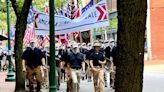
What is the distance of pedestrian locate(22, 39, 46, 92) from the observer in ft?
55.3

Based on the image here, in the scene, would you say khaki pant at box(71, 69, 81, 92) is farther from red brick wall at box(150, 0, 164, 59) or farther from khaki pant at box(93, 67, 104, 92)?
red brick wall at box(150, 0, 164, 59)

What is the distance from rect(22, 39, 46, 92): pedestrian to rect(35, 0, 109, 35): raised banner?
883 millimetres

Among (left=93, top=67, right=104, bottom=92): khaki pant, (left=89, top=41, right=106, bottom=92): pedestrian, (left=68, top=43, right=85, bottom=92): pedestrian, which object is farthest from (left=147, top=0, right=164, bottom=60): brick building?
(left=93, top=67, right=104, bottom=92): khaki pant

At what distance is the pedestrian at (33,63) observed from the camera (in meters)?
16.9

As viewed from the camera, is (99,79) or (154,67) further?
(154,67)

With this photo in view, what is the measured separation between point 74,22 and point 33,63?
2.28m

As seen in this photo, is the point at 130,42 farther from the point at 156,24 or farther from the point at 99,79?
the point at 156,24

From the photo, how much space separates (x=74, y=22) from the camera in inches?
725

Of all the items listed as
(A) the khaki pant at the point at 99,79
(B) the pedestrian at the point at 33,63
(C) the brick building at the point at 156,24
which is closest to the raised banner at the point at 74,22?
(B) the pedestrian at the point at 33,63

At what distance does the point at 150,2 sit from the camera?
182 feet

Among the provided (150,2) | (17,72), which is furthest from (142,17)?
(150,2)

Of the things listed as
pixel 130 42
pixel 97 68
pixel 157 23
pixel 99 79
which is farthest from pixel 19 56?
pixel 157 23

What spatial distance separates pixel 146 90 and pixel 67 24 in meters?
4.36

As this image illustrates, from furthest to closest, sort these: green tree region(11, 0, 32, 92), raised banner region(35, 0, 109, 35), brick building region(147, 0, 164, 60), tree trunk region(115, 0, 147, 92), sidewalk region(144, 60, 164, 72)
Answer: brick building region(147, 0, 164, 60) < sidewalk region(144, 60, 164, 72) < green tree region(11, 0, 32, 92) < raised banner region(35, 0, 109, 35) < tree trunk region(115, 0, 147, 92)
